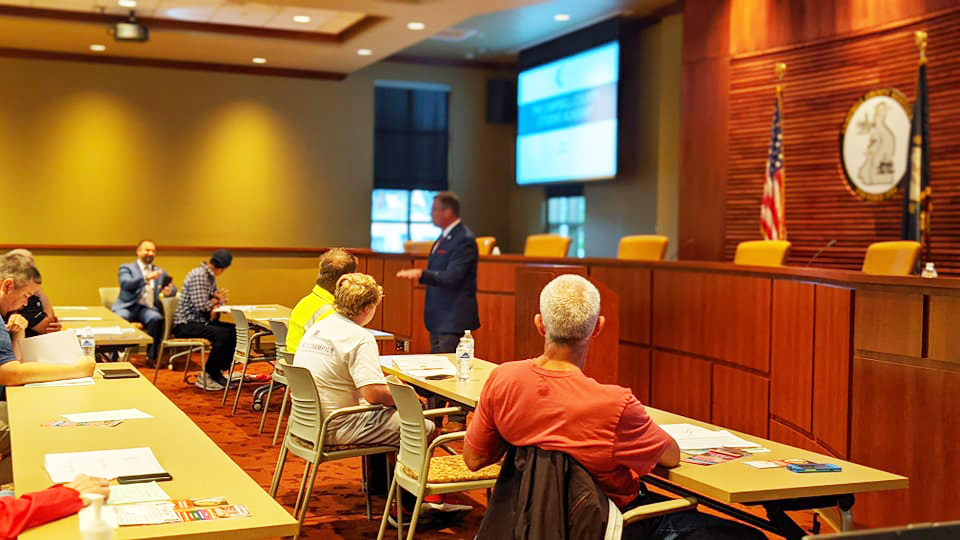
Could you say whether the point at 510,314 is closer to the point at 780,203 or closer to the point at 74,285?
the point at 780,203

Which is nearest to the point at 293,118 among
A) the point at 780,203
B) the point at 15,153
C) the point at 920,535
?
the point at 15,153

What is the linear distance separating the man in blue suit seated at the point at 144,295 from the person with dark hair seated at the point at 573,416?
8044 millimetres

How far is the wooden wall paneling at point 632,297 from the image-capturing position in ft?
24.1

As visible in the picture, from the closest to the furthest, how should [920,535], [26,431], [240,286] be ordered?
[920,535] < [26,431] < [240,286]

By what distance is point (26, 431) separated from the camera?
10.3 ft

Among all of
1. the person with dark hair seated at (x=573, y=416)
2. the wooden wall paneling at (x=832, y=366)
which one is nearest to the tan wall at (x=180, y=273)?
the wooden wall paneling at (x=832, y=366)

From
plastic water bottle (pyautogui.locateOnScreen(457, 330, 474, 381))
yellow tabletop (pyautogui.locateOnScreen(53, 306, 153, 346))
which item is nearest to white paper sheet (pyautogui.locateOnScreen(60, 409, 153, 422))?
plastic water bottle (pyautogui.locateOnScreen(457, 330, 474, 381))

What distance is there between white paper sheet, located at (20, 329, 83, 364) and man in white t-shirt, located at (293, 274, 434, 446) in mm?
1020

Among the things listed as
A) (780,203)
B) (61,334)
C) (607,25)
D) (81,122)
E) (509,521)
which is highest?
(607,25)

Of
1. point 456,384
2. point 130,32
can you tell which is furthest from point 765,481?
point 130,32

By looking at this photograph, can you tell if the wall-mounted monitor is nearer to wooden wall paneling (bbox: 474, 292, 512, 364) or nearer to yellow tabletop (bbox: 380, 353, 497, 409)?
wooden wall paneling (bbox: 474, 292, 512, 364)

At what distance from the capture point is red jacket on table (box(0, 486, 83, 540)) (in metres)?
2.14

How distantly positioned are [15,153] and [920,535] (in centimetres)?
1298

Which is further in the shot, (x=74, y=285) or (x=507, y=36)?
(x=507, y=36)
